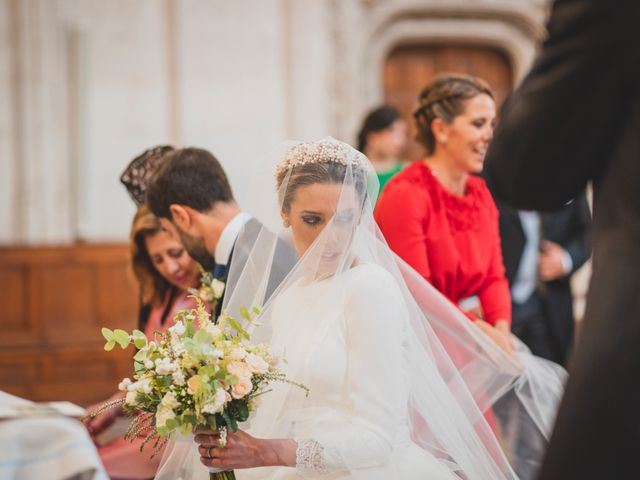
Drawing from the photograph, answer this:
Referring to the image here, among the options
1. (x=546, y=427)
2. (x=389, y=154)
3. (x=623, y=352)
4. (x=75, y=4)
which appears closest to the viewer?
(x=623, y=352)

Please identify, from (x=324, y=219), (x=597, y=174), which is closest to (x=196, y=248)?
(x=324, y=219)

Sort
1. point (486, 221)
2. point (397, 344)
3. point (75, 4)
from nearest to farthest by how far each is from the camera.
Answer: point (397, 344) → point (486, 221) → point (75, 4)

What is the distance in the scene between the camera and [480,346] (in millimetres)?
3260

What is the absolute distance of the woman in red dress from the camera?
3.37m

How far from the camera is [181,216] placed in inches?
128

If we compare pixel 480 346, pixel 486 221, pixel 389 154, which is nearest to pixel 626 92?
pixel 480 346

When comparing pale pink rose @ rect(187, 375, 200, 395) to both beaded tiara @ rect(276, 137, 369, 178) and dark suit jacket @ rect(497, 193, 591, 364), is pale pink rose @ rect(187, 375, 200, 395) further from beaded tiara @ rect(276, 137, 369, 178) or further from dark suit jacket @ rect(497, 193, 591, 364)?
dark suit jacket @ rect(497, 193, 591, 364)

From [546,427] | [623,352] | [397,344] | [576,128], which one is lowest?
[546,427]

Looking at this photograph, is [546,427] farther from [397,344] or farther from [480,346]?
[397,344]

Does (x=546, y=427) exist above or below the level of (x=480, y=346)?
below

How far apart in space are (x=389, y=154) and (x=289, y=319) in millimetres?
3394

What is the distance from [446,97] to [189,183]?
3.70 feet

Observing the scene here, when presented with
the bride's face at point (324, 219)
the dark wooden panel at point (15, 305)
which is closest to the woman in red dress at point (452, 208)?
the bride's face at point (324, 219)

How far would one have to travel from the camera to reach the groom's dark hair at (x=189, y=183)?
10.5ft
